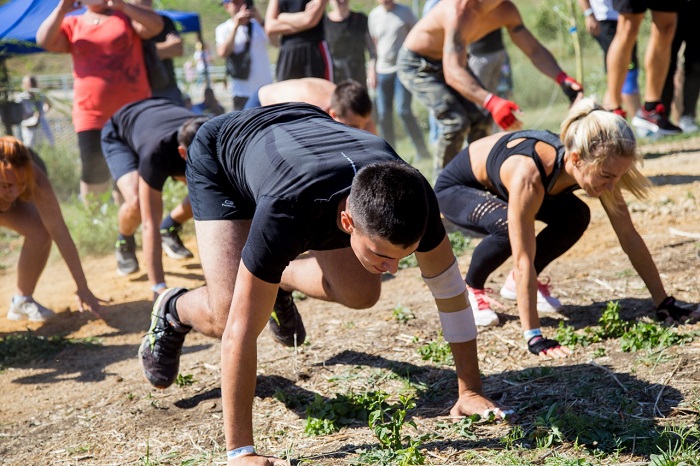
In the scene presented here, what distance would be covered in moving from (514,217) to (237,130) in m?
1.41

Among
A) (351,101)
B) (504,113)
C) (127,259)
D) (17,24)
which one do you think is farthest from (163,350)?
(17,24)

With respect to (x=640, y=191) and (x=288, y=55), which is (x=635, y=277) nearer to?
(x=640, y=191)

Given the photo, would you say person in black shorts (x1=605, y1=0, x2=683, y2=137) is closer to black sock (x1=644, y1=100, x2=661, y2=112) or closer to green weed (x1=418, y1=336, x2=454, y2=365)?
black sock (x1=644, y1=100, x2=661, y2=112)

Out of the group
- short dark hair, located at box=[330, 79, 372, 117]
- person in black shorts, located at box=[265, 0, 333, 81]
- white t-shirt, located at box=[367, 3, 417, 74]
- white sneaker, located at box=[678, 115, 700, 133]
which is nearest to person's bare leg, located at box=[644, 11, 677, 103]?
white sneaker, located at box=[678, 115, 700, 133]

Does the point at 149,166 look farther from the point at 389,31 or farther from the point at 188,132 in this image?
the point at 389,31

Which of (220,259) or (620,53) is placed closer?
(220,259)

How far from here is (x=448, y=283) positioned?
10.4 feet

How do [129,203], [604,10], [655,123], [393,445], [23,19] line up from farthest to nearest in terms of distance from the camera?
[23,19] → [655,123] → [604,10] → [129,203] → [393,445]

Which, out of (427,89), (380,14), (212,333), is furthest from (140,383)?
(380,14)

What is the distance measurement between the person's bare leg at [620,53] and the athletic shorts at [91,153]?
173 inches

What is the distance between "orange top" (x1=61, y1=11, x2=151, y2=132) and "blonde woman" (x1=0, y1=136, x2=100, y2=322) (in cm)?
138

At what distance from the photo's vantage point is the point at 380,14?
9.86 m

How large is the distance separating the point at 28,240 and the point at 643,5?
5211 mm

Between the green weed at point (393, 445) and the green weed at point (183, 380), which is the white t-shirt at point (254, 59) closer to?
the green weed at point (183, 380)
